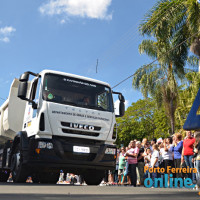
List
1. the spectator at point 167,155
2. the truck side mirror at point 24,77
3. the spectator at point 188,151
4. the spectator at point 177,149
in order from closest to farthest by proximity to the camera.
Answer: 1. the truck side mirror at point 24,77
2. the spectator at point 188,151
3. the spectator at point 177,149
4. the spectator at point 167,155

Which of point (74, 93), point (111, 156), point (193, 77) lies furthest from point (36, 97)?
point (193, 77)

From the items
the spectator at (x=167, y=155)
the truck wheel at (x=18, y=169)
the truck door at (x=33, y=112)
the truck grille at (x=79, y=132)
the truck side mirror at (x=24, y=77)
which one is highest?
the truck side mirror at (x=24, y=77)

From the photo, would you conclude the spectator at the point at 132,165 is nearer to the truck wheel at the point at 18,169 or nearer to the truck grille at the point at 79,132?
the truck grille at the point at 79,132

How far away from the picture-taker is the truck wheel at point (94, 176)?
10.2m

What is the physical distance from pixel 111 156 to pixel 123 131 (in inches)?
1621

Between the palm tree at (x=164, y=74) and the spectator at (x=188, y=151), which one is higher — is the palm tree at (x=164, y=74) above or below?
above

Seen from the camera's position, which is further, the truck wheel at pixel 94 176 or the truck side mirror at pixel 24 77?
the truck wheel at pixel 94 176

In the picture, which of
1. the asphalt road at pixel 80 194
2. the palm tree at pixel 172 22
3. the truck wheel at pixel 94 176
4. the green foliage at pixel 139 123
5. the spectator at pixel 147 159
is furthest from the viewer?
the green foliage at pixel 139 123

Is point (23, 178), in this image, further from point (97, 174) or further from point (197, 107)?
point (197, 107)

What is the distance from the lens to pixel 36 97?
919cm

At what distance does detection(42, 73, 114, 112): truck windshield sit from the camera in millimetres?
9055

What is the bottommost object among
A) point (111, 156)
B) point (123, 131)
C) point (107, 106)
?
point (111, 156)

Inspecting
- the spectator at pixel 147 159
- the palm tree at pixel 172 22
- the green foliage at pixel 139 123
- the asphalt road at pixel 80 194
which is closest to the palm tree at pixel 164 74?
the palm tree at pixel 172 22

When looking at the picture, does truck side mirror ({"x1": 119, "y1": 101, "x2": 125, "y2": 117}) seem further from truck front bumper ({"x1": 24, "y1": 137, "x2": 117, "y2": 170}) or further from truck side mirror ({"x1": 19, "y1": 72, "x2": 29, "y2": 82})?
truck side mirror ({"x1": 19, "y1": 72, "x2": 29, "y2": 82})
